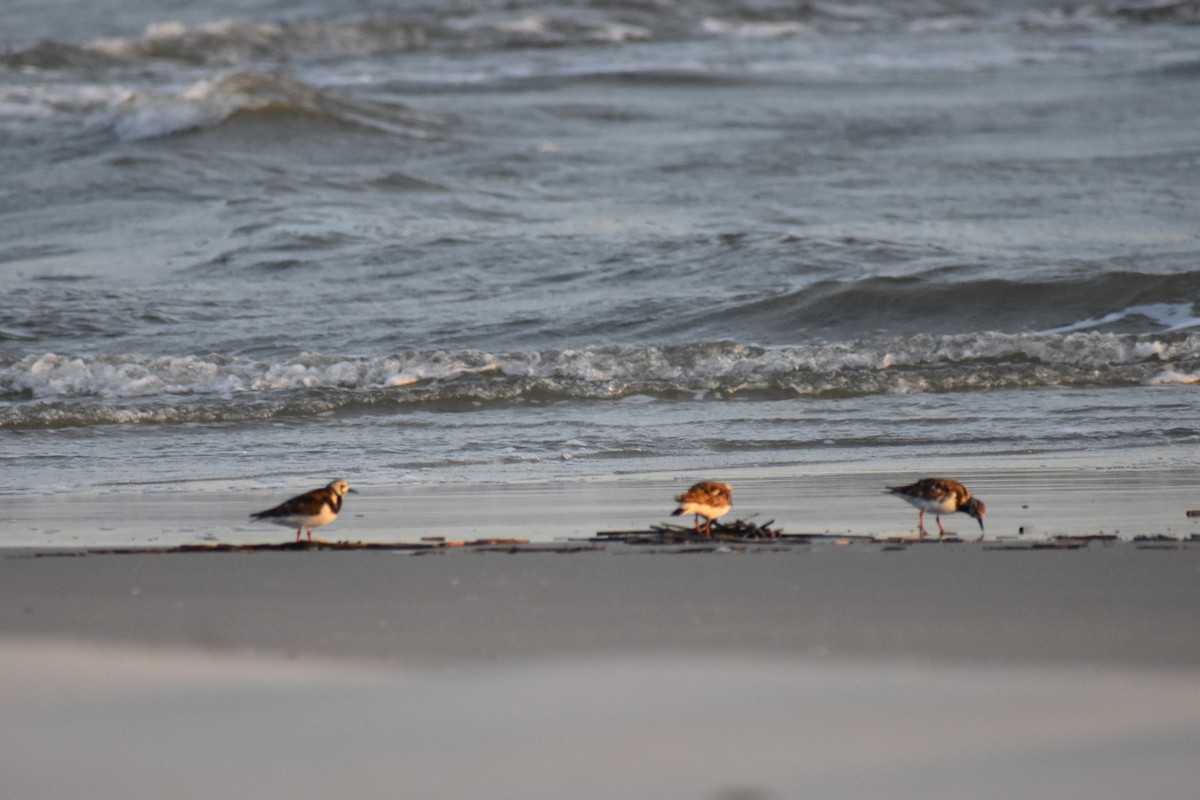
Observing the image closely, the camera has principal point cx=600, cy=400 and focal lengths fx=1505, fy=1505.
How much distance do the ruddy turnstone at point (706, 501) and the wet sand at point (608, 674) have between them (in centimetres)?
26

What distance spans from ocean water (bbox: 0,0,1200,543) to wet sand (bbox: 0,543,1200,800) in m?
0.87

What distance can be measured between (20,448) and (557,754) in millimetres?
5082

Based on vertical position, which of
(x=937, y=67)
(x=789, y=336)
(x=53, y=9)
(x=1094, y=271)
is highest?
(x=53, y=9)

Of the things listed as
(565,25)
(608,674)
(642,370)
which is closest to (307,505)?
(608,674)

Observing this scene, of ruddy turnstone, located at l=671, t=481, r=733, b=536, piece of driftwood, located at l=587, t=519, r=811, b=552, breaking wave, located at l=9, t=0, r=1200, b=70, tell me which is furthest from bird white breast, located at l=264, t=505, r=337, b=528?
breaking wave, located at l=9, t=0, r=1200, b=70

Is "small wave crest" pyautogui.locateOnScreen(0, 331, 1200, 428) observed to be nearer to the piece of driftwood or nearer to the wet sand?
the piece of driftwood

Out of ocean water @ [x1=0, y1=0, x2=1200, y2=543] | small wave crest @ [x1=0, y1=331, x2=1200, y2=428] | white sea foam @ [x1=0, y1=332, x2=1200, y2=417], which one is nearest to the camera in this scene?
ocean water @ [x1=0, y1=0, x2=1200, y2=543]

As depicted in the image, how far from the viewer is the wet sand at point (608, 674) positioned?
2.46 m

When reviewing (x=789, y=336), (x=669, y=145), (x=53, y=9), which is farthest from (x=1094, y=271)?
(x=53, y=9)

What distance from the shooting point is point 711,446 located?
6645mm

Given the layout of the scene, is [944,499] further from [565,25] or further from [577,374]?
[565,25]

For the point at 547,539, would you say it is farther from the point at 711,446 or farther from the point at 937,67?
the point at 937,67

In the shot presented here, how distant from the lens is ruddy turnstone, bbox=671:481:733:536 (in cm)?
432

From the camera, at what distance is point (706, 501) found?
4355 mm
